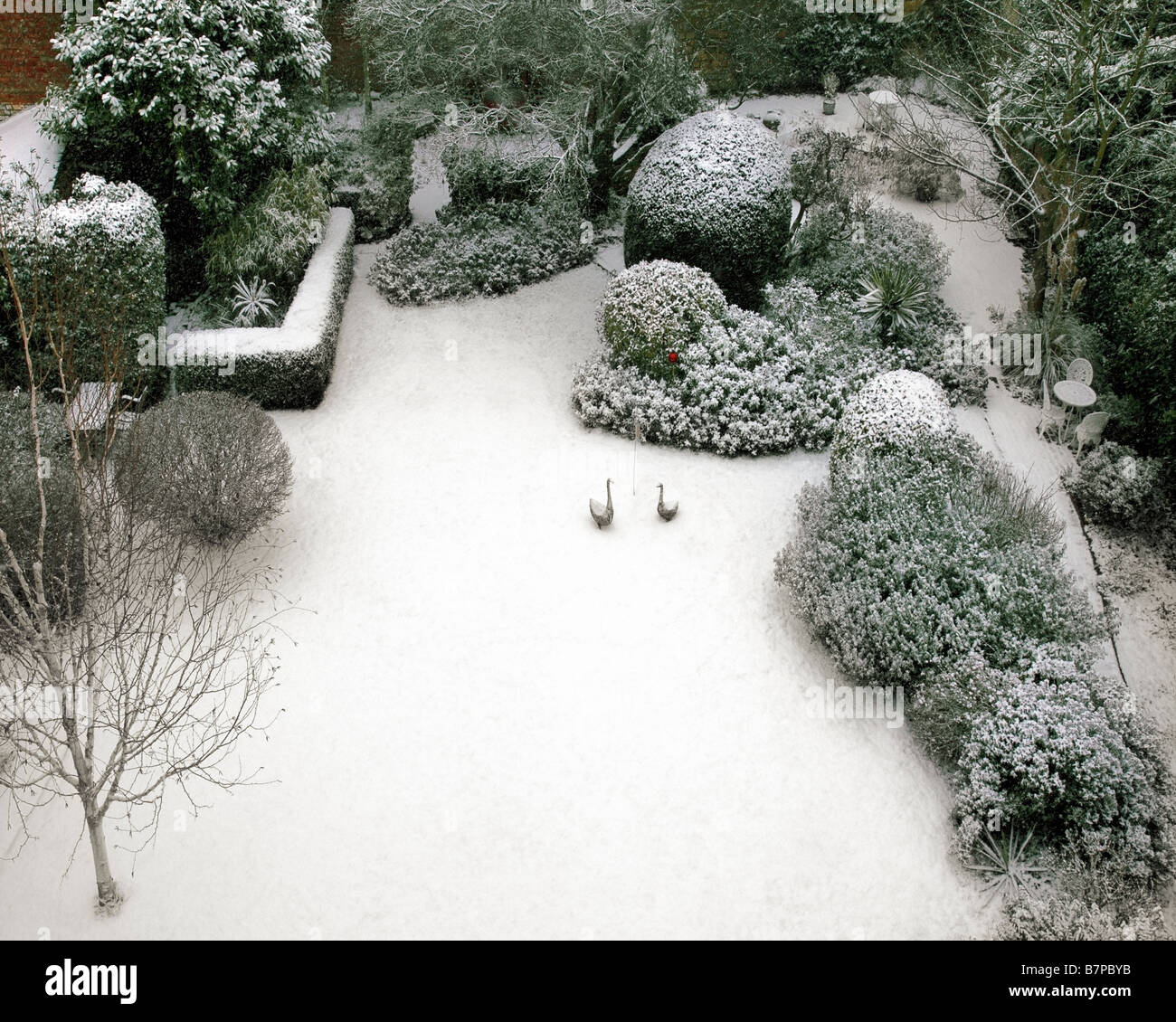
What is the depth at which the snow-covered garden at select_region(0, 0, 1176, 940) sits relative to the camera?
22.3 ft

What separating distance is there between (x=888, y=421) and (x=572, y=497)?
3.05 m

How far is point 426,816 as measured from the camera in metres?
7.13

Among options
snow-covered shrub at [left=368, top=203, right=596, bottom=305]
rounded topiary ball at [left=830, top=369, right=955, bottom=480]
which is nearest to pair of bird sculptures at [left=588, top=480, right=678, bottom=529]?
rounded topiary ball at [left=830, top=369, right=955, bottom=480]

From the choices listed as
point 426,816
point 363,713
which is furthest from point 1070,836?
point 363,713

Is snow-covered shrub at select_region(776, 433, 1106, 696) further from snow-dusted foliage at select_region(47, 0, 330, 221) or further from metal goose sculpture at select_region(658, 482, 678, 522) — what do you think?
snow-dusted foliage at select_region(47, 0, 330, 221)

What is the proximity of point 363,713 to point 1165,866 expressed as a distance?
228 inches

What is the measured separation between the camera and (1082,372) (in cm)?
1055

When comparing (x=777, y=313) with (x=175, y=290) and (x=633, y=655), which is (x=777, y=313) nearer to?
(x=633, y=655)

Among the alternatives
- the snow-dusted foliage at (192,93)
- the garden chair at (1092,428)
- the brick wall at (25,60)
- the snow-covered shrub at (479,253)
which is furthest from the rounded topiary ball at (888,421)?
the brick wall at (25,60)

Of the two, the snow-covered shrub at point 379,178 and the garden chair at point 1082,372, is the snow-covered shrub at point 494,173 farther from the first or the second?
the garden chair at point 1082,372

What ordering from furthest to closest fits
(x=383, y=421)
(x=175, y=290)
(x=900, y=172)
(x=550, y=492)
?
(x=900, y=172) < (x=175, y=290) < (x=383, y=421) < (x=550, y=492)

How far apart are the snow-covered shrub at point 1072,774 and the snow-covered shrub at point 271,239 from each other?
28.9 feet

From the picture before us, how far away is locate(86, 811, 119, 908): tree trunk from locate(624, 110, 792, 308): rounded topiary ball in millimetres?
8181

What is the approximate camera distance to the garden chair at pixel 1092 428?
398 inches
